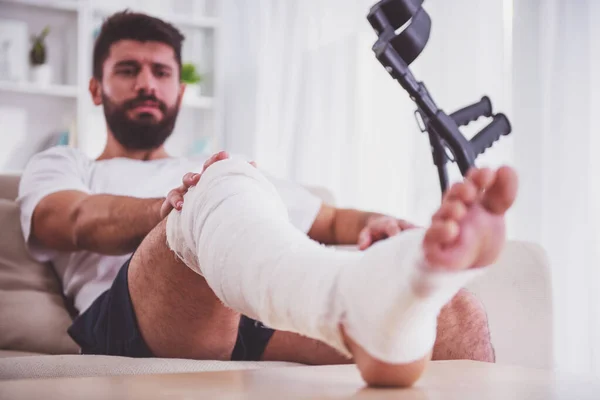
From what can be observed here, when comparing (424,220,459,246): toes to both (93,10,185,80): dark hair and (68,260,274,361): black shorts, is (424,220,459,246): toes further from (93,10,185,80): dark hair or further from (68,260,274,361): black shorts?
(93,10,185,80): dark hair

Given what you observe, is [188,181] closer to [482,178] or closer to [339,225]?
[482,178]

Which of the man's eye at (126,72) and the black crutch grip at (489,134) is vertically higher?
the man's eye at (126,72)

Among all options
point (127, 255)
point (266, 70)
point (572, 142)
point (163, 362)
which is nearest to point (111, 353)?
point (163, 362)

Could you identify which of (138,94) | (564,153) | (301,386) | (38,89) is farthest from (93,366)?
(38,89)

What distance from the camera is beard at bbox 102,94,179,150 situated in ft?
6.07

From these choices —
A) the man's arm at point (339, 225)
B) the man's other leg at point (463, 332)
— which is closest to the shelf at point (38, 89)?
the man's arm at point (339, 225)

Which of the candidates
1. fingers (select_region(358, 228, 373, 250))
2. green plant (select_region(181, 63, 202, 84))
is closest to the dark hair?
fingers (select_region(358, 228, 373, 250))

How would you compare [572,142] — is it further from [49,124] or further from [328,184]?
[49,124]

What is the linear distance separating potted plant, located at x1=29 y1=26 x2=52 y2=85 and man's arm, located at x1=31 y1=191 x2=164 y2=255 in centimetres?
190

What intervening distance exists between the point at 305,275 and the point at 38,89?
9.28ft

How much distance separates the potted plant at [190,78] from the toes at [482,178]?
2.91 meters

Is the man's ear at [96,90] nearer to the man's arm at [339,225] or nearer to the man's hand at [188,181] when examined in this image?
the man's arm at [339,225]

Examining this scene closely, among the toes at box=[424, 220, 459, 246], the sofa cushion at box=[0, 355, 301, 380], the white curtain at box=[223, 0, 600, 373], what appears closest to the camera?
the toes at box=[424, 220, 459, 246]

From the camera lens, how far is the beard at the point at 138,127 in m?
1.85
